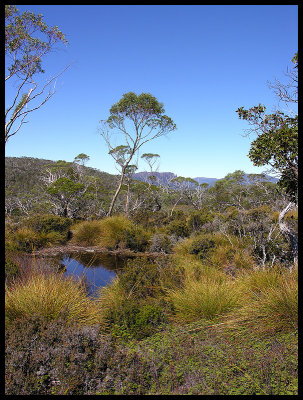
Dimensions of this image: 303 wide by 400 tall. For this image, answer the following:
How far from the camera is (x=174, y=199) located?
1297 inches

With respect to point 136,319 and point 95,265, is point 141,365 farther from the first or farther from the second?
point 95,265

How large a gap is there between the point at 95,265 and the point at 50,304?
6.41 meters

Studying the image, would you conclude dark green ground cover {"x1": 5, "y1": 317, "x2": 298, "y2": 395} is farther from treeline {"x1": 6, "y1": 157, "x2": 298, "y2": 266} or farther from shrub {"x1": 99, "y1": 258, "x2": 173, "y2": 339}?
treeline {"x1": 6, "y1": 157, "x2": 298, "y2": 266}

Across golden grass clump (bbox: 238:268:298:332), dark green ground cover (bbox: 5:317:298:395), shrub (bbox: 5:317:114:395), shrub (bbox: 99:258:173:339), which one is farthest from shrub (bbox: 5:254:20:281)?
golden grass clump (bbox: 238:268:298:332)

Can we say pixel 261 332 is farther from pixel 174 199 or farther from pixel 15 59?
pixel 174 199

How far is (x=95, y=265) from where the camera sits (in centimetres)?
1050

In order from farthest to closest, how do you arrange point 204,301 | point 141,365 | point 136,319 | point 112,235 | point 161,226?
point 161,226 < point 112,235 < point 204,301 < point 136,319 < point 141,365

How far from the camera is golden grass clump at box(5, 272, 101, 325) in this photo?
13.3ft

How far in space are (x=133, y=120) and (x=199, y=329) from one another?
1688 centimetres

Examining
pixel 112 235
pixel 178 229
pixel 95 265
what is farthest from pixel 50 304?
pixel 178 229

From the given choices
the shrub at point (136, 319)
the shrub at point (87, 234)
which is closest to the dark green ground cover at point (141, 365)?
the shrub at point (136, 319)

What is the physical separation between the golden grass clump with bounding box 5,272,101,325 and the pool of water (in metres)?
3.38

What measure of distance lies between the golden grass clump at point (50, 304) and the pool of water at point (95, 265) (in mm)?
3384

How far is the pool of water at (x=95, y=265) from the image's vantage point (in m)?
8.92
